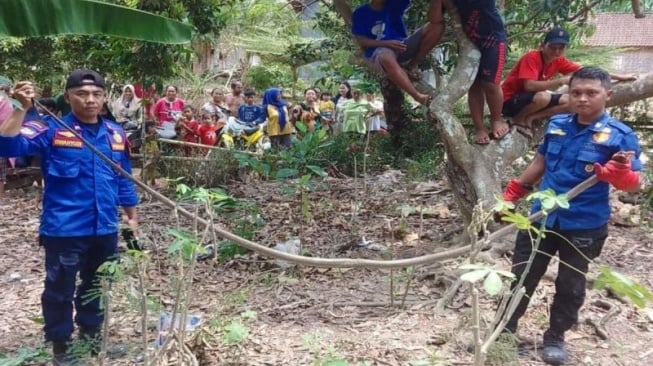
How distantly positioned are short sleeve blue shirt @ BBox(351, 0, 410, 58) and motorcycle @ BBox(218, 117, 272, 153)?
414 centimetres

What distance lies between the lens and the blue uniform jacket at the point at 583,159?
275 cm

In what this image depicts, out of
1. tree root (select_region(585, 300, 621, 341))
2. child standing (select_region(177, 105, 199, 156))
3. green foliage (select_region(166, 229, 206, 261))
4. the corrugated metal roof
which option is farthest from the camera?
the corrugated metal roof

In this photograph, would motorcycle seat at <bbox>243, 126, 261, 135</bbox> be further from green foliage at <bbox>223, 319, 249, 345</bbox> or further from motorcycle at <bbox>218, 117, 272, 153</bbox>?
green foliage at <bbox>223, 319, 249, 345</bbox>

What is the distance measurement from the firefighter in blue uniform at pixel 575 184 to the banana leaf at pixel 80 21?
1885 millimetres

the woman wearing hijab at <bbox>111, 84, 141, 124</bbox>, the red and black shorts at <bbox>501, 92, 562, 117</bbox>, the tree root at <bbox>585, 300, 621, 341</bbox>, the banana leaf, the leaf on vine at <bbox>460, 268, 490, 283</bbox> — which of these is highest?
the banana leaf

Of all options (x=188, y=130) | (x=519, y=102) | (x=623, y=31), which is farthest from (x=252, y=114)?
(x=623, y=31)

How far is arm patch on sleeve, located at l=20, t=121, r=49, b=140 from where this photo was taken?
2.68 meters

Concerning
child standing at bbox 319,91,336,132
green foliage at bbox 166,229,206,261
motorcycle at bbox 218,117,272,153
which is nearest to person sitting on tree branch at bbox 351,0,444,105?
green foliage at bbox 166,229,206,261

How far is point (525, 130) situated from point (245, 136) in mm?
5272

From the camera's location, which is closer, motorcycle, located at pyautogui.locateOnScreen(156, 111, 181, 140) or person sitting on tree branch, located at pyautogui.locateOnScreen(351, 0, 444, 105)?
person sitting on tree branch, located at pyautogui.locateOnScreen(351, 0, 444, 105)

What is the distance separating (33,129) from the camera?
272 cm

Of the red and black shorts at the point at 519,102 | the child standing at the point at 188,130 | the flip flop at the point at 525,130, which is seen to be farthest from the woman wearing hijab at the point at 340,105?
the flip flop at the point at 525,130

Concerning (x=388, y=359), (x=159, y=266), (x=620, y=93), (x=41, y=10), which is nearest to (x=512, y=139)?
(x=620, y=93)

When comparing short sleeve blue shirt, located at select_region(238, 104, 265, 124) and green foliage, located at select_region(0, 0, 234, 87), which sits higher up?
green foliage, located at select_region(0, 0, 234, 87)
